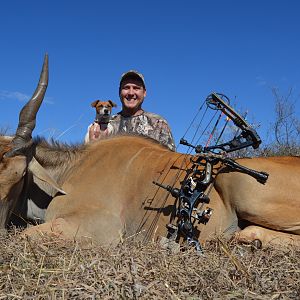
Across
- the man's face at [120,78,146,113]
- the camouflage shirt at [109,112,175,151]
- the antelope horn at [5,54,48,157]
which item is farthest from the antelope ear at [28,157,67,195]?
the man's face at [120,78,146,113]

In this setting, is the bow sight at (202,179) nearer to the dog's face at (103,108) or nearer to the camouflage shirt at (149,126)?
the camouflage shirt at (149,126)

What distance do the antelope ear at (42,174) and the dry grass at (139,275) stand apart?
1.28 m

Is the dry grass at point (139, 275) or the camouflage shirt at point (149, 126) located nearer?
the dry grass at point (139, 275)

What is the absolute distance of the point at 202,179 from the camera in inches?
139

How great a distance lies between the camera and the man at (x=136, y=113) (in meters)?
6.39

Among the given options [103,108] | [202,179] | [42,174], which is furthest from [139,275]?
[103,108]

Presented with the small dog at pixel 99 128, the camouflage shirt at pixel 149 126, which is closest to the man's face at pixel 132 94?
the camouflage shirt at pixel 149 126

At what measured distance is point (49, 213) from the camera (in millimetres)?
3994

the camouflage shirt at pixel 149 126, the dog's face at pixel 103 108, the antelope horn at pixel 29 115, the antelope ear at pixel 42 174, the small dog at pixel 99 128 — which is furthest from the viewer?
the dog's face at pixel 103 108

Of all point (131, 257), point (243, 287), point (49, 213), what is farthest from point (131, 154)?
point (243, 287)

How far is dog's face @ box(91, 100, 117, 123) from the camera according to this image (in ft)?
25.7

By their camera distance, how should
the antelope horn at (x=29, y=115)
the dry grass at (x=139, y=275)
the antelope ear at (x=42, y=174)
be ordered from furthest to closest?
the antelope ear at (x=42, y=174) → the antelope horn at (x=29, y=115) → the dry grass at (x=139, y=275)

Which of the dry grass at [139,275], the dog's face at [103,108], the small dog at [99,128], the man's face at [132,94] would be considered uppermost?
the man's face at [132,94]

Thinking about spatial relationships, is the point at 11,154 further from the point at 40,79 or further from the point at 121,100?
the point at 121,100
